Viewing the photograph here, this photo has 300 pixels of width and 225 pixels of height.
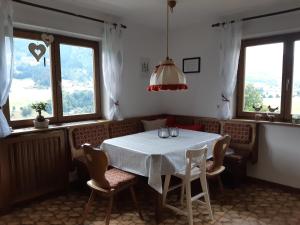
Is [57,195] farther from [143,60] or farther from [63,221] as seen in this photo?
[143,60]

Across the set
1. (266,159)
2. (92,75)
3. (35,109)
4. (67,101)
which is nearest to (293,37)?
(266,159)

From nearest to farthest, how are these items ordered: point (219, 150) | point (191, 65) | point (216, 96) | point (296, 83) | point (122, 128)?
point (219, 150)
point (296, 83)
point (122, 128)
point (216, 96)
point (191, 65)

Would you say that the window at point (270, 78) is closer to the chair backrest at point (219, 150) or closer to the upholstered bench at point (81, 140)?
the chair backrest at point (219, 150)

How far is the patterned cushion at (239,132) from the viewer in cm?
348

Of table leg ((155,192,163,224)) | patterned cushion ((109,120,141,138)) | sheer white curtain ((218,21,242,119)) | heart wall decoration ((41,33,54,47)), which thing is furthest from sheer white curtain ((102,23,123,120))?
table leg ((155,192,163,224))

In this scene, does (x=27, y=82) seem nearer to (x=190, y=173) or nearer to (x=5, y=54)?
(x=5, y=54)

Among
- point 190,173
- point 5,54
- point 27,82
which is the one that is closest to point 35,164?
point 27,82

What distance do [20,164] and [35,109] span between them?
681 mm

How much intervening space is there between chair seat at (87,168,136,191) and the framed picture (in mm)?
2330

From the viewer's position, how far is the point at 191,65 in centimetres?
423

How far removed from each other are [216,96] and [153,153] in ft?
6.75

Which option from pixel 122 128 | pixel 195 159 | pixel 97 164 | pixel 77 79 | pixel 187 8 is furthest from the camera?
pixel 122 128

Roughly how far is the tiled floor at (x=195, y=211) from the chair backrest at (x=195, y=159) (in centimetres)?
58

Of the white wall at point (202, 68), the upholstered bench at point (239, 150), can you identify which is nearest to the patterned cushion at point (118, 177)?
the upholstered bench at point (239, 150)
